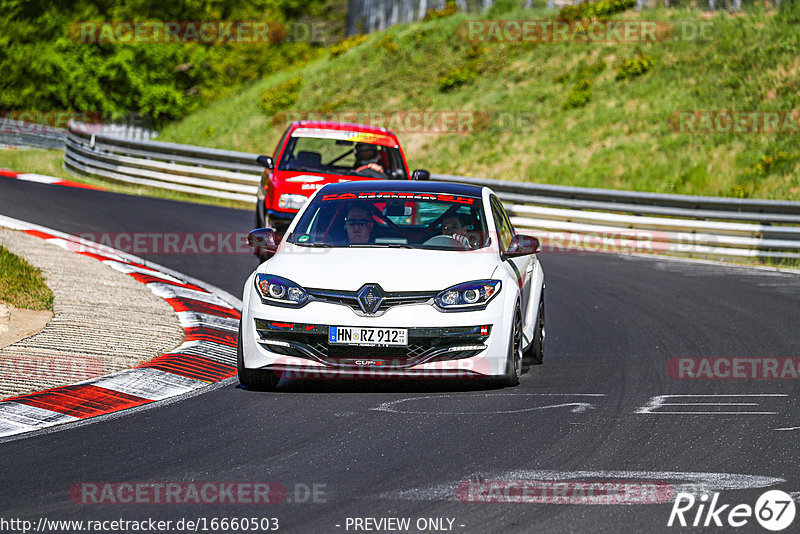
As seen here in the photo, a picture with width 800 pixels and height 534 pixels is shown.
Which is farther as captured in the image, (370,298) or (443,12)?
(443,12)

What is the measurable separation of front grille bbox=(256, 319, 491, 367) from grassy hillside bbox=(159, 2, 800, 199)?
2321 cm

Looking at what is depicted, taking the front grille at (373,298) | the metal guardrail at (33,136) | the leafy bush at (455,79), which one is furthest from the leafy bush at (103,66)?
the front grille at (373,298)

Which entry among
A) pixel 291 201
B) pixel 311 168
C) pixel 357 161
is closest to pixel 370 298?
pixel 291 201

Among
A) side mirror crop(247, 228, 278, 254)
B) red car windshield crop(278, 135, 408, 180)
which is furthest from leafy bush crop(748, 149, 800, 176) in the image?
side mirror crop(247, 228, 278, 254)

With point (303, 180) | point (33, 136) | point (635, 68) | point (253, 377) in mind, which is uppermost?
point (635, 68)

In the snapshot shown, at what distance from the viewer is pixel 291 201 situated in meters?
15.3

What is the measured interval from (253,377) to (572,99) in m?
33.8

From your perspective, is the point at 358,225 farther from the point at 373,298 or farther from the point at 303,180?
the point at 303,180

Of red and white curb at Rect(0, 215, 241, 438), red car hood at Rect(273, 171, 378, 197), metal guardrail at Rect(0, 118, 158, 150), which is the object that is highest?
red car hood at Rect(273, 171, 378, 197)

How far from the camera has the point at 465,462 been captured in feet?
21.2

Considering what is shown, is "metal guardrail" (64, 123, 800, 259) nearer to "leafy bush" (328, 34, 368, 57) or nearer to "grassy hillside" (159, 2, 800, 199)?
"grassy hillside" (159, 2, 800, 199)

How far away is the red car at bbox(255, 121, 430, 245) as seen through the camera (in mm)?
Answer: 15359

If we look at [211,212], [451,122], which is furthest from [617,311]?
[451,122]

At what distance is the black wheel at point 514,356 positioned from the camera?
8.45 m
